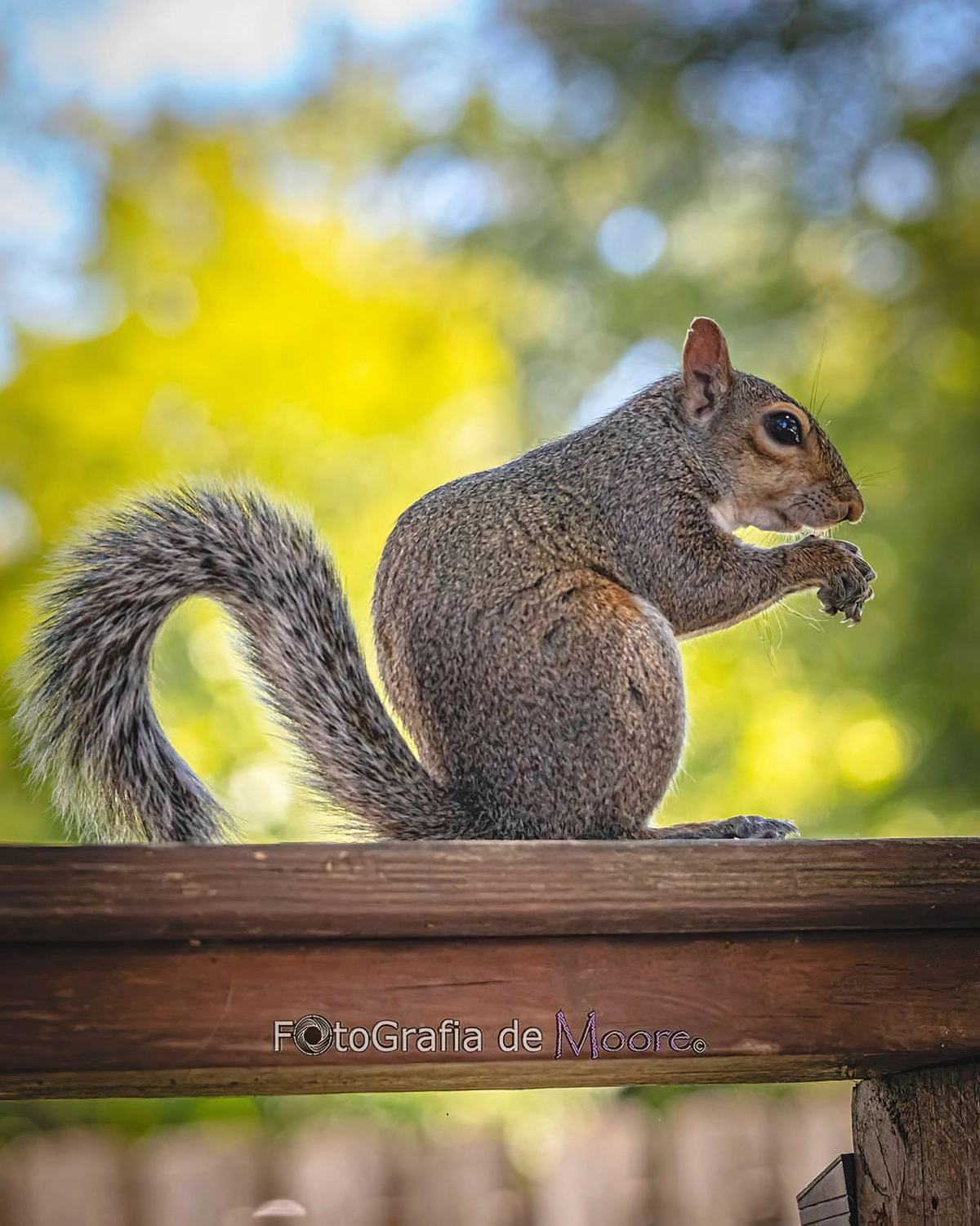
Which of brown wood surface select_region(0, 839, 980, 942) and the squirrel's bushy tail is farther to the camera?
the squirrel's bushy tail

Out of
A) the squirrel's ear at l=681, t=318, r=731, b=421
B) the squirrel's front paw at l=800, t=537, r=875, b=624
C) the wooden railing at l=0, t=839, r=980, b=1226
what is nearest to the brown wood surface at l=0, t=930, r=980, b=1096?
the wooden railing at l=0, t=839, r=980, b=1226

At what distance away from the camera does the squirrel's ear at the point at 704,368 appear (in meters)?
1.96

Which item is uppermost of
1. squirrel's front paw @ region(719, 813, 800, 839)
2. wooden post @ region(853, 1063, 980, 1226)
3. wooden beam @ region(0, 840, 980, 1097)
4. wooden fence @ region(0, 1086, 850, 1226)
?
wooden fence @ region(0, 1086, 850, 1226)

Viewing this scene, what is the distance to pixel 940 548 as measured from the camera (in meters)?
4.98

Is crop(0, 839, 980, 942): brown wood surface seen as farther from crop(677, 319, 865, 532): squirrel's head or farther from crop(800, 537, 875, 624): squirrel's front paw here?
crop(677, 319, 865, 532): squirrel's head

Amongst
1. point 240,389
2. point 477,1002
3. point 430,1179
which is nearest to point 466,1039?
point 477,1002

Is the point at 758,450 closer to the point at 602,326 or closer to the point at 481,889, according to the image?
the point at 481,889

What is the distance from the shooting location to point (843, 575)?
5.83 ft

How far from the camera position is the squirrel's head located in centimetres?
193

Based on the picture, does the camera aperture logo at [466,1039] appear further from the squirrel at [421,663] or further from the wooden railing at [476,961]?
the squirrel at [421,663]

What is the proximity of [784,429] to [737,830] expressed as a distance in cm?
64

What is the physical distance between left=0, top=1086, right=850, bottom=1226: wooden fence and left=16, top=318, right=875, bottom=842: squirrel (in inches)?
84.9

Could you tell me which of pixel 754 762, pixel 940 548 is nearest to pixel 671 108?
pixel 940 548

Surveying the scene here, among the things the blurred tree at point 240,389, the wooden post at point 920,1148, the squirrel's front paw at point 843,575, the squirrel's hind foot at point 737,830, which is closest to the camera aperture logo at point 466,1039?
the wooden post at point 920,1148
